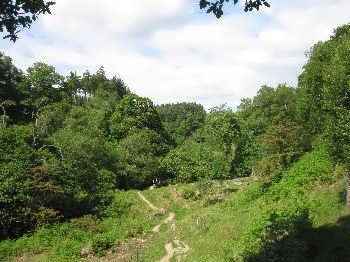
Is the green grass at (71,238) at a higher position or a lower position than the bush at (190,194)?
lower

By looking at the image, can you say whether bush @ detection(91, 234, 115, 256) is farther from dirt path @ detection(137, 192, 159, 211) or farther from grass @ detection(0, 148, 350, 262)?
dirt path @ detection(137, 192, 159, 211)

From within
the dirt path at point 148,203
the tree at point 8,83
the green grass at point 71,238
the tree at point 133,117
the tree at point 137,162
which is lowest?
the green grass at point 71,238

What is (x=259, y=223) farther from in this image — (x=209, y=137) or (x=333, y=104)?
(x=209, y=137)

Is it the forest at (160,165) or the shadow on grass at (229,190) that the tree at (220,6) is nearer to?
the forest at (160,165)

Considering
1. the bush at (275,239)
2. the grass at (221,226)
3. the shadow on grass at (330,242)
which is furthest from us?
the grass at (221,226)

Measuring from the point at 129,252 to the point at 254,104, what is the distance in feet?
157

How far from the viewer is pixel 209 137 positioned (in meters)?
59.3

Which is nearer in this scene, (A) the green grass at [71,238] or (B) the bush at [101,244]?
(A) the green grass at [71,238]

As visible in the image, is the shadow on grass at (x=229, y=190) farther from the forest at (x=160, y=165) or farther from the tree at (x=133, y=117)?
the tree at (x=133, y=117)

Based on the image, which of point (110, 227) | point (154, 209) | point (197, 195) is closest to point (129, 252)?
point (110, 227)

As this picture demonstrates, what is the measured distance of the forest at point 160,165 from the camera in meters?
21.9

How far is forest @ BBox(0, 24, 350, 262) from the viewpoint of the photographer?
21.9 m


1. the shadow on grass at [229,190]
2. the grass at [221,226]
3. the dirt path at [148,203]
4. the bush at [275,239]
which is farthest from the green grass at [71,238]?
the bush at [275,239]

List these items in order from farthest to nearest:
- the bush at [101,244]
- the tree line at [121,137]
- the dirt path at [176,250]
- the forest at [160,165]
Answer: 1. the tree line at [121,137]
2. the bush at [101,244]
3. the dirt path at [176,250]
4. the forest at [160,165]
